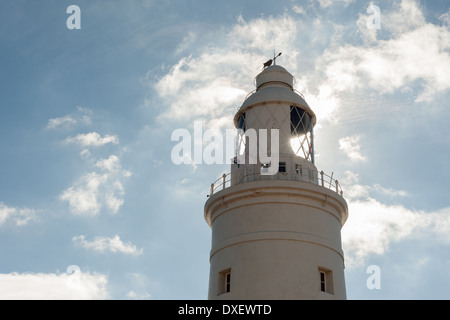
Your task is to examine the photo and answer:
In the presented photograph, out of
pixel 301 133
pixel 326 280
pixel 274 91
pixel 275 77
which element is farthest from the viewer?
pixel 275 77

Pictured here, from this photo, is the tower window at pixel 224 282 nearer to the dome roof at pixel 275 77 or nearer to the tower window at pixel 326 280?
the tower window at pixel 326 280

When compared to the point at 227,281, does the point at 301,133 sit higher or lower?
higher

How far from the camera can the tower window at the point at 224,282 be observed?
20188 millimetres

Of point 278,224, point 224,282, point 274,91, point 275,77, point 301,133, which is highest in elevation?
point 275,77

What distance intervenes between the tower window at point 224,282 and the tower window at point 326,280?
3.34m

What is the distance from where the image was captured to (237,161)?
23.4m

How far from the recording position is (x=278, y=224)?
20.2 m

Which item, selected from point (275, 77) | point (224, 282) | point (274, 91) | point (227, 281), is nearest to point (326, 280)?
point (227, 281)

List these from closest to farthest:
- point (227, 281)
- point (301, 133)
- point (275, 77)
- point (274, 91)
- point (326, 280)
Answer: point (326, 280) < point (227, 281) < point (301, 133) < point (274, 91) < point (275, 77)

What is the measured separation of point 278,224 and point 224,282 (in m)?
2.95

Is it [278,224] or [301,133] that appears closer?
[278,224]

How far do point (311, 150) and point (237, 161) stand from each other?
126 inches

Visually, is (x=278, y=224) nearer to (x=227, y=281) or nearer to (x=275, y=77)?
A: (x=227, y=281)
